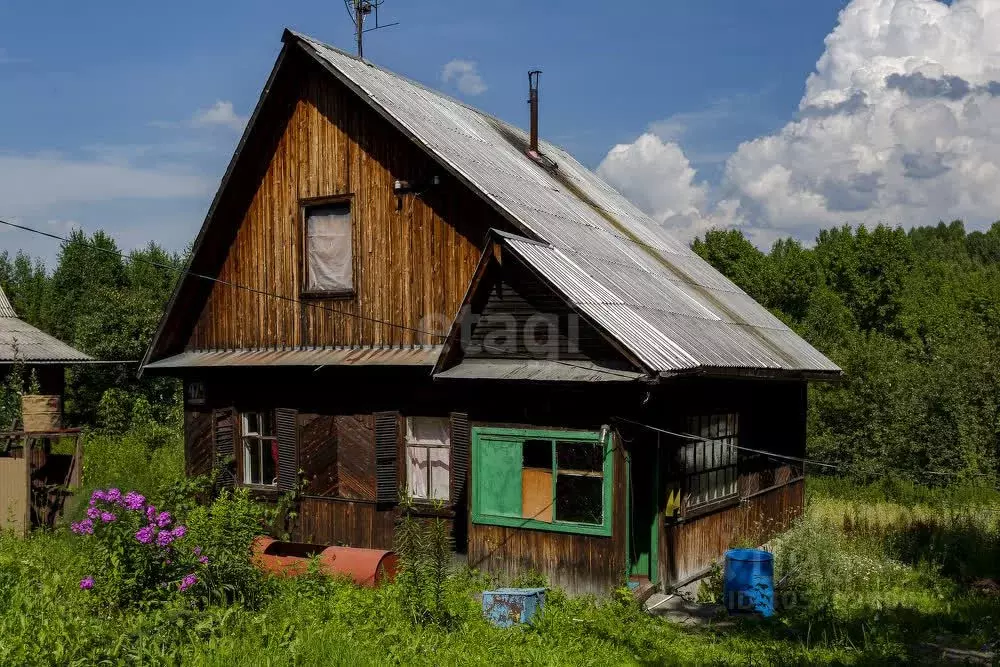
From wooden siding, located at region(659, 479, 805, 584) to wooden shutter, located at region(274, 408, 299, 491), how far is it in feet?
18.3

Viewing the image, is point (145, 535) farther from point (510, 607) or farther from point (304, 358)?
point (304, 358)

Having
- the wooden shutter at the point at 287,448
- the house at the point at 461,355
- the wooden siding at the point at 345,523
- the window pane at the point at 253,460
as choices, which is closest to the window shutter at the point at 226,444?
the house at the point at 461,355

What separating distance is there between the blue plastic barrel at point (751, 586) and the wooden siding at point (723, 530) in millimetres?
880

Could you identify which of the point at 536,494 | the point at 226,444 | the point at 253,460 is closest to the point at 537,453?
the point at 536,494

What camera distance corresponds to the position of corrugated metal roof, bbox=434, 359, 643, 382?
1016 cm

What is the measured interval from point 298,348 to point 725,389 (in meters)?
6.20

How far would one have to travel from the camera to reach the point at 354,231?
13.6m

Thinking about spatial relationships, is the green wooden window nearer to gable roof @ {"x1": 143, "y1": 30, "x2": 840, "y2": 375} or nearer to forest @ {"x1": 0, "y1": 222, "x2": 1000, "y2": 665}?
forest @ {"x1": 0, "y1": 222, "x2": 1000, "y2": 665}

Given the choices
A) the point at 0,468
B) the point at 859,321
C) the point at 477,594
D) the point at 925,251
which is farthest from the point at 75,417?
the point at 925,251

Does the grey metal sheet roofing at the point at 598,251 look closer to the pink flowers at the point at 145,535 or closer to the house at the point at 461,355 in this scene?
the house at the point at 461,355

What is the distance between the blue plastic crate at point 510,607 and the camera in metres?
9.48

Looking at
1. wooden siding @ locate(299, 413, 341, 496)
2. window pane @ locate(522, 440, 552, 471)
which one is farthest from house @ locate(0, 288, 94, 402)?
window pane @ locate(522, 440, 552, 471)

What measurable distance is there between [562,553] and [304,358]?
4.95 meters

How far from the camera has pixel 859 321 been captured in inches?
2000
